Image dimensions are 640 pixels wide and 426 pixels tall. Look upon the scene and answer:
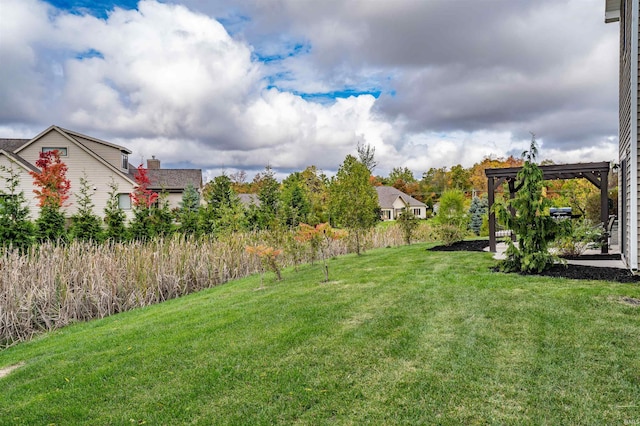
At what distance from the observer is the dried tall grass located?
20.9ft

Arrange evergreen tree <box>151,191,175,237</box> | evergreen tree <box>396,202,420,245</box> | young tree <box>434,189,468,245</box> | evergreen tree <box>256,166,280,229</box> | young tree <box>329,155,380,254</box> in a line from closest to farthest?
young tree <box>329,155,380,254</box> < evergreen tree <box>151,191,175,237</box> < evergreen tree <box>396,202,420,245</box> < young tree <box>434,189,468,245</box> < evergreen tree <box>256,166,280,229</box>

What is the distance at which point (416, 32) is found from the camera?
9.80 meters

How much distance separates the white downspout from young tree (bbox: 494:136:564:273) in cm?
102

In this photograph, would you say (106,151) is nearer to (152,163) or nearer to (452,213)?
(152,163)

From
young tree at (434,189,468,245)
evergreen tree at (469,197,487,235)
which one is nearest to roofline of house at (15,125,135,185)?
young tree at (434,189,468,245)

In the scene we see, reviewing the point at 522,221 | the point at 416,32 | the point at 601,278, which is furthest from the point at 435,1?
the point at 601,278

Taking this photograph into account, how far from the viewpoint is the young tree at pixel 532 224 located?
22.3 ft

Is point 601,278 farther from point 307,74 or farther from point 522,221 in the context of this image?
point 307,74

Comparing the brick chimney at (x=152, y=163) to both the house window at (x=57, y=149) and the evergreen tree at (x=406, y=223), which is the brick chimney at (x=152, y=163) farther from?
the evergreen tree at (x=406, y=223)

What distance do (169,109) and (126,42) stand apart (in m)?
6.24

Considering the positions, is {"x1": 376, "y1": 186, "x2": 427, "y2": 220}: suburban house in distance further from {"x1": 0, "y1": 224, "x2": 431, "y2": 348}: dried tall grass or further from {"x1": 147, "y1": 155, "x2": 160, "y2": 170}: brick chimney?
{"x1": 0, "y1": 224, "x2": 431, "y2": 348}: dried tall grass

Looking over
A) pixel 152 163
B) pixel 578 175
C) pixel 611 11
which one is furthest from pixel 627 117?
pixel 152 163

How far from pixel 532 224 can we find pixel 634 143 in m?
1.96

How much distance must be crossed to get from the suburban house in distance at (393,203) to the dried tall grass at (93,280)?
119 feet
